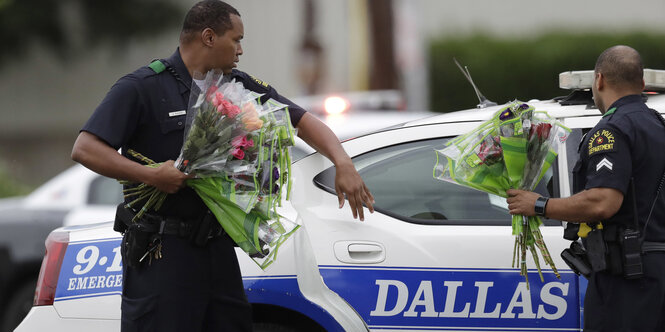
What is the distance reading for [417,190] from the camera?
431 cm

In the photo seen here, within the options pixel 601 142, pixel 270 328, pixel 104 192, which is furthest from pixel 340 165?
pixel 104 192

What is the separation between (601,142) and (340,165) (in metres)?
0.98

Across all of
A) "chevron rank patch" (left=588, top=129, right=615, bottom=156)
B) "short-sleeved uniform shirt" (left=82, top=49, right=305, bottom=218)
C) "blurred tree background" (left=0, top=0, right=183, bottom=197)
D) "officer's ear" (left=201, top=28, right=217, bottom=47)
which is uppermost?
"blurred tree background" (left=0, top=0, right=183, bottom=197)

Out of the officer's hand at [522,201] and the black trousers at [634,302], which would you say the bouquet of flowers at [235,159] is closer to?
the officer's hand at [522,201]

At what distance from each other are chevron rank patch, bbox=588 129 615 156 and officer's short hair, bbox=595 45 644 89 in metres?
0.25

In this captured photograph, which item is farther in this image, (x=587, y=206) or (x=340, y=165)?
(x=340, y=165)

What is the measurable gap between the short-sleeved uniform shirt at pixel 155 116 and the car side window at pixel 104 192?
386cm

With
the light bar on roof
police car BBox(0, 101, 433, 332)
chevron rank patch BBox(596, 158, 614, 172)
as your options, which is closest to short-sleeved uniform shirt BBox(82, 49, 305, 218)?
chevron rank patch BBox(596, 158, 614, 172)

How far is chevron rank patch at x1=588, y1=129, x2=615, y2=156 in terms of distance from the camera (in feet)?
11.8

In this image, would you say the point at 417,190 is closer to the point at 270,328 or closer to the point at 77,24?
the point at 270,328

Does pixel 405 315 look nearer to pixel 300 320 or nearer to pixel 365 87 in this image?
pixel 300 320

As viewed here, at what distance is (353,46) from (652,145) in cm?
1447

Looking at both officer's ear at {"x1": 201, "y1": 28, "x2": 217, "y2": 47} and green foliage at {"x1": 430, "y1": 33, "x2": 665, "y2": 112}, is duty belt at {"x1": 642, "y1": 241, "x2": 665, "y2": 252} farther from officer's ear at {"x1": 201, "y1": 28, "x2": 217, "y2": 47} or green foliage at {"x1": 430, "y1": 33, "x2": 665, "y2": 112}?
green foliage at {"x1": 430, "y1": 33, "x2": 665, "y2": 112}

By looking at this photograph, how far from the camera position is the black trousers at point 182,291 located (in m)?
3.58
